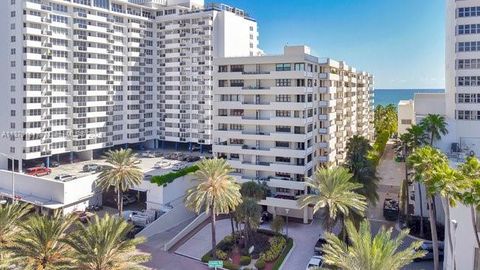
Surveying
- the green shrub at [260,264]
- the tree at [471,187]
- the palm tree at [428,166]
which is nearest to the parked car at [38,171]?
the green shrub at [260,264]

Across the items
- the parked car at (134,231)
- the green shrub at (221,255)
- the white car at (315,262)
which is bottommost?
the green shrub at (221,255)

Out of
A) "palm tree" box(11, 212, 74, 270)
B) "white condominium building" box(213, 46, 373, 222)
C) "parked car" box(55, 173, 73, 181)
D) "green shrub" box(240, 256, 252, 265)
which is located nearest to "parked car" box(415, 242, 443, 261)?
"white condominium building" box(213, 46, 373, 222)

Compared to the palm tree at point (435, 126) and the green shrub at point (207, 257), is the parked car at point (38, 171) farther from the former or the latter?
the palm tree at point (435, 126)

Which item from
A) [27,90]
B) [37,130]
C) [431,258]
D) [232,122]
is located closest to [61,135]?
[37,130]

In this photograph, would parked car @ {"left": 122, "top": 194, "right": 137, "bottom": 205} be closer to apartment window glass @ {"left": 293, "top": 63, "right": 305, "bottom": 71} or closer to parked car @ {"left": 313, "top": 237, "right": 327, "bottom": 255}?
parked car @ {"left": 313, "top": 237, "right": 327, "bottom": 255}

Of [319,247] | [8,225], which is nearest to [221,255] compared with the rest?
[319,247]
